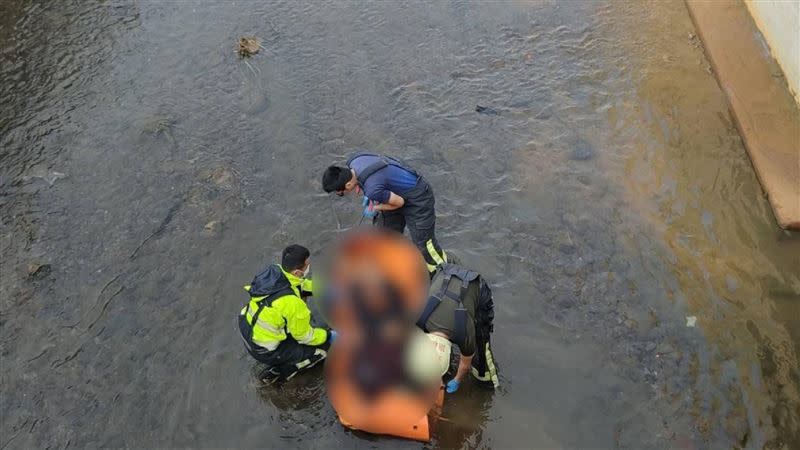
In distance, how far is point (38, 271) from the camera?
6.63 m

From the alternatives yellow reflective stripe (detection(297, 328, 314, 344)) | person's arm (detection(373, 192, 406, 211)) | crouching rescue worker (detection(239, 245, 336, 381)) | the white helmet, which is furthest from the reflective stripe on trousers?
the white helmet

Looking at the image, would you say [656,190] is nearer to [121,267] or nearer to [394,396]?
[394,396]

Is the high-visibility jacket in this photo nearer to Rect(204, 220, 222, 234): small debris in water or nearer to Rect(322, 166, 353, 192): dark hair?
Rect(322, 166, 353, 192): dark hair

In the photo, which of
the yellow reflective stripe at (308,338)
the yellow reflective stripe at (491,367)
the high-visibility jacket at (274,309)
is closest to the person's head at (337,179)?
the high-visibility jacket at (274,309)

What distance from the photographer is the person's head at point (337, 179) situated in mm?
4719

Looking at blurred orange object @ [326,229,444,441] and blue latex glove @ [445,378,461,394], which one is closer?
blurred orange object @ [326,229,444,441]

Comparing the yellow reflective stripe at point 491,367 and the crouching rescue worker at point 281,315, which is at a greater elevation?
the crouching rescue worker at point 281,315

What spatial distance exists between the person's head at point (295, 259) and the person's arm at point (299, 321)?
230 mm

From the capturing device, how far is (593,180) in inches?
273

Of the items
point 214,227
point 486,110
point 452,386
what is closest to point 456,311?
point 452,386

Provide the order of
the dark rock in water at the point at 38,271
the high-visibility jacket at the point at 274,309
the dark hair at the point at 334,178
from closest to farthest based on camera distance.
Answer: the high-visibility jacket at the point at 274,309
the dark hair at the point at 334,178
the dark rock in water at the point at 38,271

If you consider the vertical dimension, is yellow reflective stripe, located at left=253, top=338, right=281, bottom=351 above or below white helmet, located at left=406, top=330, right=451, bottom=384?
below

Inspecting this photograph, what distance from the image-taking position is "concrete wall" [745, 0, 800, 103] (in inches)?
291

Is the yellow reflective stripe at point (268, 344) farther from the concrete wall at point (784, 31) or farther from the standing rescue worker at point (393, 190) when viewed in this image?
the concrete wall at point (784, 31)
